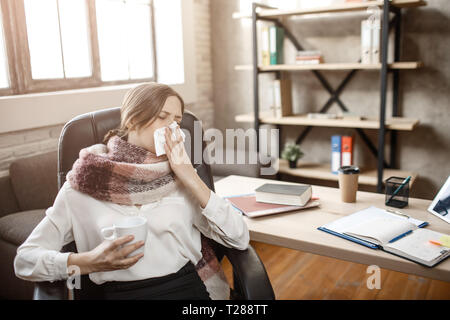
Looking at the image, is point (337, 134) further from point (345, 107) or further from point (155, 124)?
point (155, 124)

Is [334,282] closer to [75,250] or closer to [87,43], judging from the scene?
[75,250]

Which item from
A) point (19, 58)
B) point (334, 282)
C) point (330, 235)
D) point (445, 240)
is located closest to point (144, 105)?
point (330, 235)

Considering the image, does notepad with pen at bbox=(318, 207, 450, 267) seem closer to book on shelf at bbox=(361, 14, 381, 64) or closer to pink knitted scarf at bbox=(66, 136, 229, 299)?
pink knitted scarf at bbox=(66, 136, 229, 299)

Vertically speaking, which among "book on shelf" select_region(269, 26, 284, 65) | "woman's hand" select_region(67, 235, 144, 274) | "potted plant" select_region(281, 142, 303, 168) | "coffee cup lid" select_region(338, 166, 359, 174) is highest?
"book on shelf" select_region(269, 26, 284, 65)

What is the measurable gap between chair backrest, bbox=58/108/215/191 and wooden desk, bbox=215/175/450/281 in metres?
0.31

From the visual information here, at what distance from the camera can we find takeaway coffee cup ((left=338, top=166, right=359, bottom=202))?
1.59m

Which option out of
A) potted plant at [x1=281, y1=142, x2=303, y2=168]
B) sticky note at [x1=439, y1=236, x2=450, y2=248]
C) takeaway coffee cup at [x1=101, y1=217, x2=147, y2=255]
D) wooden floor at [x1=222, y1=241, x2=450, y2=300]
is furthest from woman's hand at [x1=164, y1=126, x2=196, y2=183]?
potted plant at [x1=281, y1=142, x2=303, y2=168]

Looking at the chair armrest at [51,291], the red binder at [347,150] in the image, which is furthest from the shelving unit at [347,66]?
the chair armrest at [51,291]

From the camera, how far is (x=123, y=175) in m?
1.23

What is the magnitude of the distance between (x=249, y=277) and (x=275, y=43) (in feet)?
7.69

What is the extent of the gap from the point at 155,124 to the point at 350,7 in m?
1.95

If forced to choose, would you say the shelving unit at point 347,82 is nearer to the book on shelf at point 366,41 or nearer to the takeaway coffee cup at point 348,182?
the book on shelf at point 366,41

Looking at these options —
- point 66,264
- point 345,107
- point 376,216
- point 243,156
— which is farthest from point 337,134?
point 66,264

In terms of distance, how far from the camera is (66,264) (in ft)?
3.54
